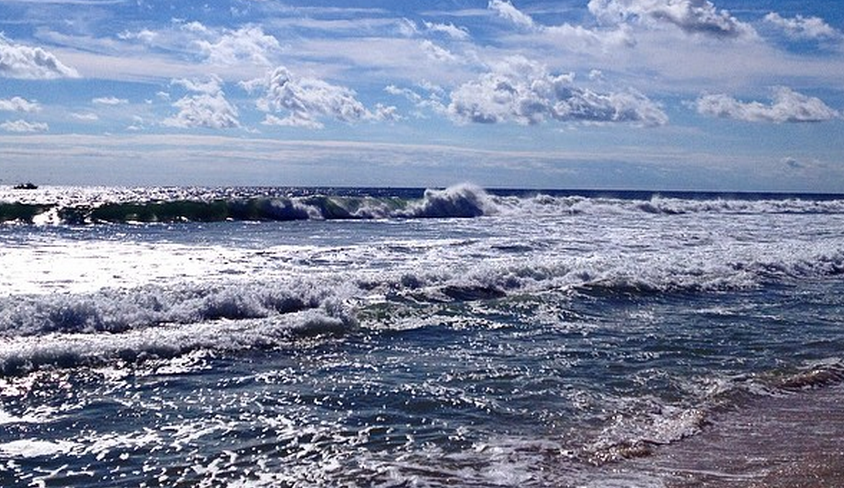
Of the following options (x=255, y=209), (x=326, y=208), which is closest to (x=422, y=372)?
(x=255, y=209)

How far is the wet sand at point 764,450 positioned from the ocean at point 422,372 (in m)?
0.03

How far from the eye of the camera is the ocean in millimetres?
7215

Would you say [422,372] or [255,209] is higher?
[255,209]

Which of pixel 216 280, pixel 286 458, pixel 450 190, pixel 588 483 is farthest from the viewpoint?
pixel 450 190

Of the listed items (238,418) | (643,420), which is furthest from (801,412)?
(238,418)

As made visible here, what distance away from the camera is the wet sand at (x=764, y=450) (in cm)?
684

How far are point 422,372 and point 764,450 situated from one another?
416 centimetres

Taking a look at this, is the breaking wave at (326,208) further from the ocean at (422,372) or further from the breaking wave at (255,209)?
the ocean at (422,372)

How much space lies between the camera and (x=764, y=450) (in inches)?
302

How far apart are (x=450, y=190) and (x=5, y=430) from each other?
4848 cm

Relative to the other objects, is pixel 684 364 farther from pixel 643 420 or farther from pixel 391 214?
pixel 391 214

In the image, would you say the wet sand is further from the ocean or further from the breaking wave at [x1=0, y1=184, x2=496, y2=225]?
the breaking wave at [x1=0, y1=184, x2=496, y2=225]

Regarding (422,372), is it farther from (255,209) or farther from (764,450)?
(255,209)

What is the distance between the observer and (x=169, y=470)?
697 centimetres
